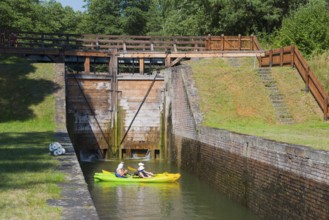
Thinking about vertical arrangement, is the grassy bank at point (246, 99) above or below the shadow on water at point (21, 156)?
above

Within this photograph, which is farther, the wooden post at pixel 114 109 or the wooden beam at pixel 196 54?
the wooden beam at pixel 196 54

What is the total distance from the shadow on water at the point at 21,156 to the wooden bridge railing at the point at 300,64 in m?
12.1

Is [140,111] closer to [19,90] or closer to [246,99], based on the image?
[19,90]

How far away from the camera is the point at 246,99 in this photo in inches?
956

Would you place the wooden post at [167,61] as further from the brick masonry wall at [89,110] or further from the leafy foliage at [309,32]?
the leafy foliage at [309,32]

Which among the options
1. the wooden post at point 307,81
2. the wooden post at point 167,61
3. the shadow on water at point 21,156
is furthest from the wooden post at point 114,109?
the wooden post at point 307,81

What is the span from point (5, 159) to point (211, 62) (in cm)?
1853

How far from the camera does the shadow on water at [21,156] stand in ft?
32.8

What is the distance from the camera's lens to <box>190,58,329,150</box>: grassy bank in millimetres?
22172

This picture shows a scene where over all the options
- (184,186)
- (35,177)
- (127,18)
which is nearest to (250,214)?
(184,186)

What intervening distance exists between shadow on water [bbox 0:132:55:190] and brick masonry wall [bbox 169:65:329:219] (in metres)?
5.80

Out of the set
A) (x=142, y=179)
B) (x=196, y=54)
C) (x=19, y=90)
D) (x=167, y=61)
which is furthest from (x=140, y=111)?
(x=142, y=179)

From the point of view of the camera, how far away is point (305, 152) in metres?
11.7

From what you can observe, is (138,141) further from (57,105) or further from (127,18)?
(127,18)
